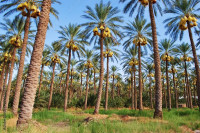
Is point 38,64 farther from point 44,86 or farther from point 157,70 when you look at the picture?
point 44,86

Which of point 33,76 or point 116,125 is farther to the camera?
point 116,125

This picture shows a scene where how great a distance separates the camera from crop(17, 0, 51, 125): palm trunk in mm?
6227

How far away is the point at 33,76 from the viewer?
6609mm

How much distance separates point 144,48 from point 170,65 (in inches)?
334

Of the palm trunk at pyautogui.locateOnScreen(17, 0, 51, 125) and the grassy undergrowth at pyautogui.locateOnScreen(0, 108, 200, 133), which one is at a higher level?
the palm trunk at pyautogui.locateOnScreen(17, 0, 51, 125)

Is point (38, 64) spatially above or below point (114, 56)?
below

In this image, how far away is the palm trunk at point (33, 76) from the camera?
20.4ft

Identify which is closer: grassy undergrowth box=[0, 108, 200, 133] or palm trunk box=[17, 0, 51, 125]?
grassy undergrowth box=[0, 108, 200, 133]

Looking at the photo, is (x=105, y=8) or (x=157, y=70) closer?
(x=157, y=70)

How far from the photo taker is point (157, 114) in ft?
35.0

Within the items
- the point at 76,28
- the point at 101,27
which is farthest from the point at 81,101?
the point at 101,27

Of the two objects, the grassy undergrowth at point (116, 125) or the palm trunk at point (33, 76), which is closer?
the grassy undergrowth at point (116, 125)

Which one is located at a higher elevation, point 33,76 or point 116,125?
point 33,76

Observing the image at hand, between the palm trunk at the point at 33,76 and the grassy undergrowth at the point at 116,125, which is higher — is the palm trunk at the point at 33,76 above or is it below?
above
